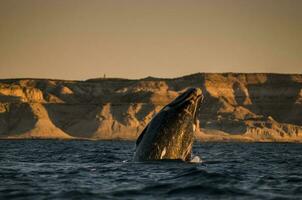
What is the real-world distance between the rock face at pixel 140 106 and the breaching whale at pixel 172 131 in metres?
99.5

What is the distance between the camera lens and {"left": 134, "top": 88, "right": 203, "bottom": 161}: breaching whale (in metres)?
17.4

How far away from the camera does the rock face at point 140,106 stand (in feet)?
401

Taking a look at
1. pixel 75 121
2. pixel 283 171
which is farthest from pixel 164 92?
pixel 283 171

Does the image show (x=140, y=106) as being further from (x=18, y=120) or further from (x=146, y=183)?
(x=146, y=183)

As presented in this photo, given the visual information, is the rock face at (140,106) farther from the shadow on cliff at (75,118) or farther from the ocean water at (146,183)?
the ocean water at (146,183)

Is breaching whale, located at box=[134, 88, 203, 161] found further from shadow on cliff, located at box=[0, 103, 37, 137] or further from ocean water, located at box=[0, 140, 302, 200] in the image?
shadow on cliff, located at box=[0, 103, 37, 137]

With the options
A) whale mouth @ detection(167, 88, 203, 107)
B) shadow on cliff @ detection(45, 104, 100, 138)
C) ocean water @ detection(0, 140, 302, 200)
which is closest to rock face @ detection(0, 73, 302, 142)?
shadow on cliff @ detection(45, 104, 100, 138)

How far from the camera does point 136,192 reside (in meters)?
13.9

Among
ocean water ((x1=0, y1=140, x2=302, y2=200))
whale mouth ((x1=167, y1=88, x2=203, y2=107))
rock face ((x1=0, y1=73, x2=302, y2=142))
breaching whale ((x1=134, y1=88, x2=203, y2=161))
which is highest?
rock face ((x1=0, y1=73, x2=302, y2=142))

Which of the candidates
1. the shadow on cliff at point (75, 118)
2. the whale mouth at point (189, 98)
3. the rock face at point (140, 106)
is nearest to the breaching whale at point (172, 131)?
the whale mouth at point (189, 98)

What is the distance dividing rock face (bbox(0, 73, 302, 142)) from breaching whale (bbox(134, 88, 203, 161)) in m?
99.5

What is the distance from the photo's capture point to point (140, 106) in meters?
128

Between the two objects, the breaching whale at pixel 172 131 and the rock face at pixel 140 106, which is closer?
the breaching whale at pixel 172 131

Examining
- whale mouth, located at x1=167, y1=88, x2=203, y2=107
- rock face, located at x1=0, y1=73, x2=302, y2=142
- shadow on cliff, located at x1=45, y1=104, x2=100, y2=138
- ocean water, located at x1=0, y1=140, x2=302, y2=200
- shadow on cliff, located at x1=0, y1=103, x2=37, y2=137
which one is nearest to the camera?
ocean water, located at x1=0, y1=140, x2=302, y2=200
